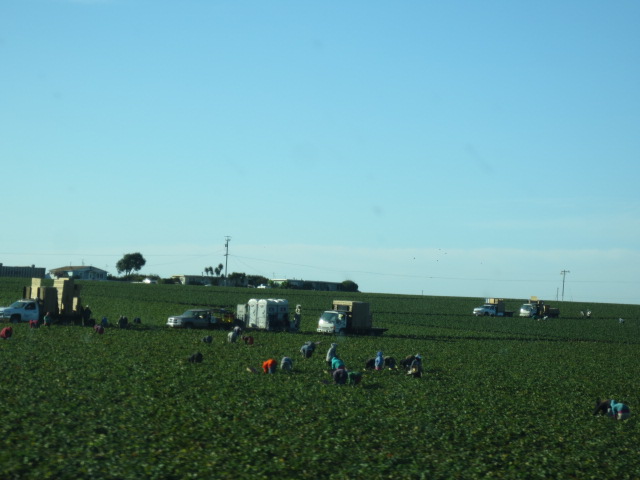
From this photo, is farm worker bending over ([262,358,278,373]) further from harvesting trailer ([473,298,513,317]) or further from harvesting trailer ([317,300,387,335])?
harvesting trailer ([473,298,513,317])

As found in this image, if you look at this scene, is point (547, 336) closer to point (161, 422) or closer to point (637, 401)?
point (637, 401)

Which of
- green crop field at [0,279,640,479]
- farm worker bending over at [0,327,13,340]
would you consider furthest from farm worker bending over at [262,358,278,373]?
farm worker bending over at [0,327,13,340]

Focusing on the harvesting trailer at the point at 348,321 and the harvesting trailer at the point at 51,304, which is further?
the harvesting trailer at the point at 348,321

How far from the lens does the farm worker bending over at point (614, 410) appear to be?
25094 millimetres

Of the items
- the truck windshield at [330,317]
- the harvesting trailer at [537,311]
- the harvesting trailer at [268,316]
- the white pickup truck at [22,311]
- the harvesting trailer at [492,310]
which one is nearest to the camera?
the white pickup truck at [22,311]

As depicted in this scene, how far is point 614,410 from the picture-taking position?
25328 mm

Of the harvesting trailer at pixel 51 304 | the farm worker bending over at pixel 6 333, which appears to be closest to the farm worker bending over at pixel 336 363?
the farm worker bending over at pixel 6 333

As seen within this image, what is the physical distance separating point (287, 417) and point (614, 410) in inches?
464

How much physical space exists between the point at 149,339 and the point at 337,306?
19201 millimetres

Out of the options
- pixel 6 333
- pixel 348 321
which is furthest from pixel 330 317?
pixel 6 333

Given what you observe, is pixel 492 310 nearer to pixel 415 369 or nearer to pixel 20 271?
pixel 415 369

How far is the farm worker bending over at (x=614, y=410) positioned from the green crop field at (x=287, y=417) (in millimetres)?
546

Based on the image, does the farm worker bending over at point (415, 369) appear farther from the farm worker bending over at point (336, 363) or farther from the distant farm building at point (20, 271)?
the distant farm building at point (20, 271)

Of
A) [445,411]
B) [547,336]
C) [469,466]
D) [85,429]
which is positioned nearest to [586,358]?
[547,336]
